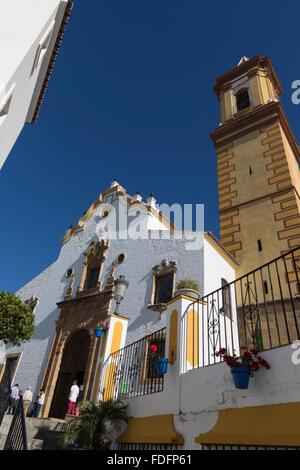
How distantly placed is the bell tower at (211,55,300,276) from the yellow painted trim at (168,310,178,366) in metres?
8.68

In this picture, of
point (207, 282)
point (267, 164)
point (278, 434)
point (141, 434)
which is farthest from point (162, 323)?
point (267, 164)

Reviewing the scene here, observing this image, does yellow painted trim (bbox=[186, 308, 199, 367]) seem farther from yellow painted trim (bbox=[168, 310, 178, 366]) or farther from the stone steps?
the stone steps

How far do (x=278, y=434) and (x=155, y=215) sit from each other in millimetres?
13847

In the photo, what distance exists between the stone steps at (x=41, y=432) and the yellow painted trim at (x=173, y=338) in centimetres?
401

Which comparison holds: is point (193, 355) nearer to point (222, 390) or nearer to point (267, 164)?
point (222, 390)

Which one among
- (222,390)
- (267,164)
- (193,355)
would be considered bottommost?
(222,390)

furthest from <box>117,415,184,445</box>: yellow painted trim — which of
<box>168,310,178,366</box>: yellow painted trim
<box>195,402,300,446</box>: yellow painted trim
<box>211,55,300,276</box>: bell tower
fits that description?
<box>211,55,300,276</box>: bell tower

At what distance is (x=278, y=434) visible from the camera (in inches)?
137

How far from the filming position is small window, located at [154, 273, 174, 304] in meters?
12.7

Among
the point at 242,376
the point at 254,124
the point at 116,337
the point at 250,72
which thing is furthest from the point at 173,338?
the point at 250,72

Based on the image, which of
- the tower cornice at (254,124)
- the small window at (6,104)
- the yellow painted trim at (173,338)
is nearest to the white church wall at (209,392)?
the yellow painted trim at (173,338)

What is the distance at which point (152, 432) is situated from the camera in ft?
18.1

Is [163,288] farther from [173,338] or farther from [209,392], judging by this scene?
[209,392]

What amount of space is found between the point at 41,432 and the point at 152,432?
448cm
